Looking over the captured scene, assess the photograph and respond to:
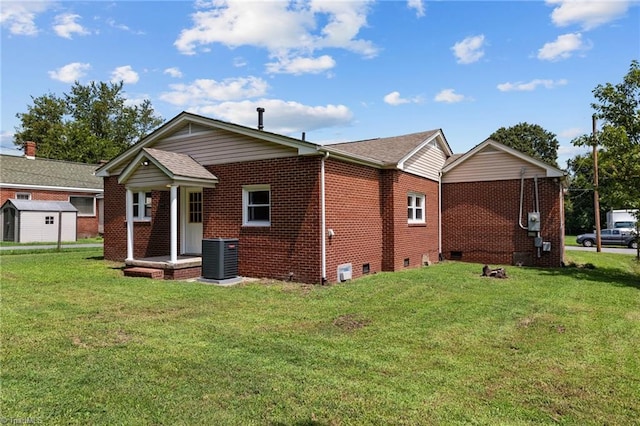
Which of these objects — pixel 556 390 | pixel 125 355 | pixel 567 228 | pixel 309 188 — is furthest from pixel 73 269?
pixel 567 228

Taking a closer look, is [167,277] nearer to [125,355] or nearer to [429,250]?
[125,355]

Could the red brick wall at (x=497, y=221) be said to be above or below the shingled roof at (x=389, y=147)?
below

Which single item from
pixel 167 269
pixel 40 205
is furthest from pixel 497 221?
pixel 40 205

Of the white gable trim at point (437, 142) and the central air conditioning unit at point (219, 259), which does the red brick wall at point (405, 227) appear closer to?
the white gable trim at point (437, 142)

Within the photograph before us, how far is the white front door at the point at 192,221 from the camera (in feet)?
42.1

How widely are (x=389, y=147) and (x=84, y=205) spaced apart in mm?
22625

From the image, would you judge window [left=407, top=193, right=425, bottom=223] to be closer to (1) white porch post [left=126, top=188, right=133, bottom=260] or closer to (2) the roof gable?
(2) the roof gable

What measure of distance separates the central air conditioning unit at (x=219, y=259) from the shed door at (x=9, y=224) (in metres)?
18.7

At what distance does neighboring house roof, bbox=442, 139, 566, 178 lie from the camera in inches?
574

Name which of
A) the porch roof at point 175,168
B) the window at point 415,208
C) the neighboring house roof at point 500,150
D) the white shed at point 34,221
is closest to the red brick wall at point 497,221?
the neighboring house roof at point 500,150

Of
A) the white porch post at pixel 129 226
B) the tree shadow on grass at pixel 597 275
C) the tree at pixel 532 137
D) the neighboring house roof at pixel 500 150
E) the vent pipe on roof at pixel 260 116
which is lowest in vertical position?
the tree shadow on grass at pixel 597 275

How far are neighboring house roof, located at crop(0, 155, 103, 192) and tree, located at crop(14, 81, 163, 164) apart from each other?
1726 cm

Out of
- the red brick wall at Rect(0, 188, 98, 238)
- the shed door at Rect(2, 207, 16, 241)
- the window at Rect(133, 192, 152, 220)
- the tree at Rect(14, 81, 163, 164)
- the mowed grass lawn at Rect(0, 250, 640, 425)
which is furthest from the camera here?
the tree at Rect(14, 81, 163, 164)

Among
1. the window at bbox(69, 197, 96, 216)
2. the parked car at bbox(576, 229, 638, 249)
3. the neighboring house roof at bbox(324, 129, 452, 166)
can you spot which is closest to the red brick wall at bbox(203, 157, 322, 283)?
the neighboring house roof at bbox(324, 129, 452, 166)
